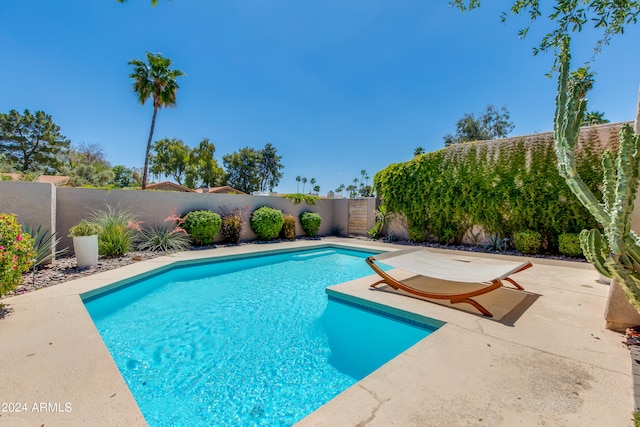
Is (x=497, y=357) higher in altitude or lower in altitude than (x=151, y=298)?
higher

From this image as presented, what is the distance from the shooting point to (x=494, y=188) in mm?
9617

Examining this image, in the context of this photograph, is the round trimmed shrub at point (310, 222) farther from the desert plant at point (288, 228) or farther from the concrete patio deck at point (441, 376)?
the concrete patio deck at point (441, 376)

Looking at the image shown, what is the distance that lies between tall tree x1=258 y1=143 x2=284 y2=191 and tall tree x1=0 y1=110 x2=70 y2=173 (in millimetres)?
21874

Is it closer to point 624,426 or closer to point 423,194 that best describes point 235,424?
point 624,426

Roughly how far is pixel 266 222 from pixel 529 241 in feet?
31.1

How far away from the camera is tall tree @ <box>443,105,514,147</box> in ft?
77.9

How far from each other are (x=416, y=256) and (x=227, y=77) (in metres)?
11.9

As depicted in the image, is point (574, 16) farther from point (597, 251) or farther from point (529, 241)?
point (529, 241)

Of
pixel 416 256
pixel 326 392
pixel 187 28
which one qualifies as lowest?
pixel 326 392

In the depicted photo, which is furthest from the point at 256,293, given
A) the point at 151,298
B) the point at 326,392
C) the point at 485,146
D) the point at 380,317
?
the point at 485,146

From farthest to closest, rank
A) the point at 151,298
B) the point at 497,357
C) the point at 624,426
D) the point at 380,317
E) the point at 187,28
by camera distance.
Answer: the point at 187,28 → the point at 151,298 → the point at 380,317 → the point at 497,357 → the point at 624,426

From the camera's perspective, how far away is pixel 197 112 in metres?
18.6

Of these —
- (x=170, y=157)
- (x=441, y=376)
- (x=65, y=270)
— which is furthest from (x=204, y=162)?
(x=441, y=376)

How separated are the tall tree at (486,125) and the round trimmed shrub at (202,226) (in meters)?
24.0
